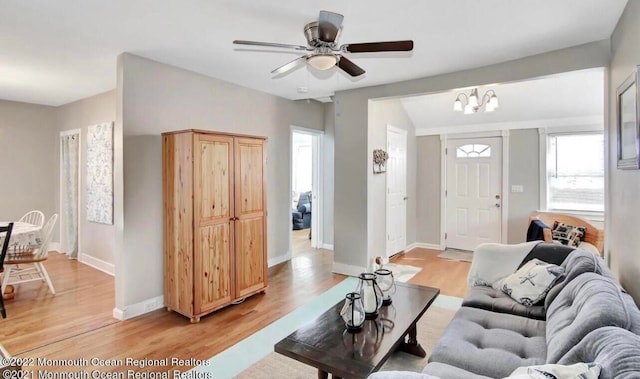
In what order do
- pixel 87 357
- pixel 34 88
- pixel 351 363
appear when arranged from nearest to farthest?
pixel 351 363 → pixel 87 357 → pixel 34 88

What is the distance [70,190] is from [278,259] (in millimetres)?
3545

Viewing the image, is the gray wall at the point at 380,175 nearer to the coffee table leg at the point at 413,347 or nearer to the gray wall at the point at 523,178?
the gray wall at the point at 523,178

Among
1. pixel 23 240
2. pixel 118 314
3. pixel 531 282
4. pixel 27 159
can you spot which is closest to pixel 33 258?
pixel 23 240

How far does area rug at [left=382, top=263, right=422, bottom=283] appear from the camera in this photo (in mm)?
4473

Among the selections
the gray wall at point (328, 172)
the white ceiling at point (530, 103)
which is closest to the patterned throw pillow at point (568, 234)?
the white ceiling at point (530, 103)

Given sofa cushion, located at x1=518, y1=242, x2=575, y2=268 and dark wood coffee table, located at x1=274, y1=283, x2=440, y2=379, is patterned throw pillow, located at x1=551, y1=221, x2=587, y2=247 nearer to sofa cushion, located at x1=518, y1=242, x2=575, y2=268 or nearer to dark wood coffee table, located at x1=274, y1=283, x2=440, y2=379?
sofa cushion, located at x1=518, y1=242, x2=575, y2=268

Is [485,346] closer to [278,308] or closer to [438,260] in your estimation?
[278,308]

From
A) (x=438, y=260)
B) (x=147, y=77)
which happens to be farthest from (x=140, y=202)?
(x=438, y=260)

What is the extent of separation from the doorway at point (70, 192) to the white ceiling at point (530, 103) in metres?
5.16

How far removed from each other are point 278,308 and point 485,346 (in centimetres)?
212

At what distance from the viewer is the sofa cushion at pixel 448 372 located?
1.56m

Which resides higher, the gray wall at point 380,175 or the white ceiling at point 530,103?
the white ceiling at point 530,103

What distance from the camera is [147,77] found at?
11.1 feet

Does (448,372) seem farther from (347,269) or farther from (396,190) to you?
(396,190)
